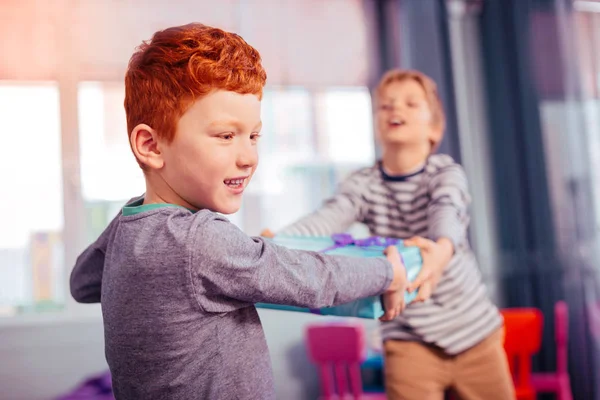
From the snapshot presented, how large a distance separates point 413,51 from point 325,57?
0.45 meters

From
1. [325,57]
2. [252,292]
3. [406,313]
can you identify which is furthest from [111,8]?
[252,292]

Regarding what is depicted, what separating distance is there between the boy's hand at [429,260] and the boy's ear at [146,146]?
0.53m

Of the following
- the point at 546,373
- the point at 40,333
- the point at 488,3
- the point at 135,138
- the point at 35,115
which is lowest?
the point at 546,373

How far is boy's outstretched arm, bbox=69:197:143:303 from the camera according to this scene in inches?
36.4

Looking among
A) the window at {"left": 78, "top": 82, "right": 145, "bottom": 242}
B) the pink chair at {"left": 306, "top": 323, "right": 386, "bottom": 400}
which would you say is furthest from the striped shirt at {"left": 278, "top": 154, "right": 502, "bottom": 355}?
the window at {"left": 78, "top": 82, "right": 145, "bottom": 242}

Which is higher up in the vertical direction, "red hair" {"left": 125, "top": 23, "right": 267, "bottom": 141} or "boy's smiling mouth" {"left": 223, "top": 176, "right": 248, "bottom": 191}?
"red hair" {"left": 125, "top": 23, "right": 267, "bottom": 141}

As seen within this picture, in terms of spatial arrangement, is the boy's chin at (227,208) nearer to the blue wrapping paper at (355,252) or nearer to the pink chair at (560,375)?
the blue wrapping paper at (355,252)

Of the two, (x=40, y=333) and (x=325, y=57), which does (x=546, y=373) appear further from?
(x=40, y=333)

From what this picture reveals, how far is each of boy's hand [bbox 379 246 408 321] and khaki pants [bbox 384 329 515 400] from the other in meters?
0.31

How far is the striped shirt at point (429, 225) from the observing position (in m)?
1.23

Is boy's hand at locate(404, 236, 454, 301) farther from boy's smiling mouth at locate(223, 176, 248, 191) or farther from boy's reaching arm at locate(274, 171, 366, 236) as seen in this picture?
boy's smiling mouth at locate(223, 176, 248, 191)

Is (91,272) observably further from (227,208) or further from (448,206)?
(448,206)

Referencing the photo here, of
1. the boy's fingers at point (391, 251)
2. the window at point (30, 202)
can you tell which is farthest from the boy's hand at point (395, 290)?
the window at point (30, 202)

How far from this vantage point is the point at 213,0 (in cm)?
275
